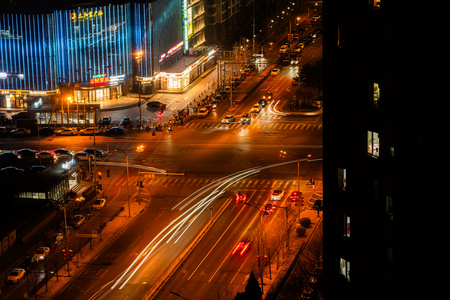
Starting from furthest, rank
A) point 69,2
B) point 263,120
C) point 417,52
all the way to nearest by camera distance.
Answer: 1. point 69,2
2. point 263,120
3. point 417,52

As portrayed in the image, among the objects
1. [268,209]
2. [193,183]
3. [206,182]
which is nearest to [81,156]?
[193,183]

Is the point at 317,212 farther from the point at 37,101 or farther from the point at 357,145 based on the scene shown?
the point at 37,101

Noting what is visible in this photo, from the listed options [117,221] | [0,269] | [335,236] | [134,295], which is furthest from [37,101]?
[335,236]

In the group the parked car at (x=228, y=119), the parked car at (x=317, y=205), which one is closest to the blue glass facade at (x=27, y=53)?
the parked car at (x=228, y=119)

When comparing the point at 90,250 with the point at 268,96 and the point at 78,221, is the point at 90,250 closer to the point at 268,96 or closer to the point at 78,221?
the point at 78,221

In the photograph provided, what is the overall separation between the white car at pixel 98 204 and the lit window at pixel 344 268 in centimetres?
7332

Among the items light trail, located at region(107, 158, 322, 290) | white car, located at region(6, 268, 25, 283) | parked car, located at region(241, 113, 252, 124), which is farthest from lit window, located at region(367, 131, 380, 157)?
parked car, located at region(241, 113, 252, 124)

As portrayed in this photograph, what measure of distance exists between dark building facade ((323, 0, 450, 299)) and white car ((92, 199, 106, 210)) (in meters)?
72.3

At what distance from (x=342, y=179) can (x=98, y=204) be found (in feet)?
244

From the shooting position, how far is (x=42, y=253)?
9412 cm

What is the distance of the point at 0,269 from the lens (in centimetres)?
9144

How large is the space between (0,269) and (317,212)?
41.8 meters

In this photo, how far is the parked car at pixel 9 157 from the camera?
133m

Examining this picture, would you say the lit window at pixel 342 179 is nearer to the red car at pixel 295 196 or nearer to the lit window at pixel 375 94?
the lit window at pixel 375 94
